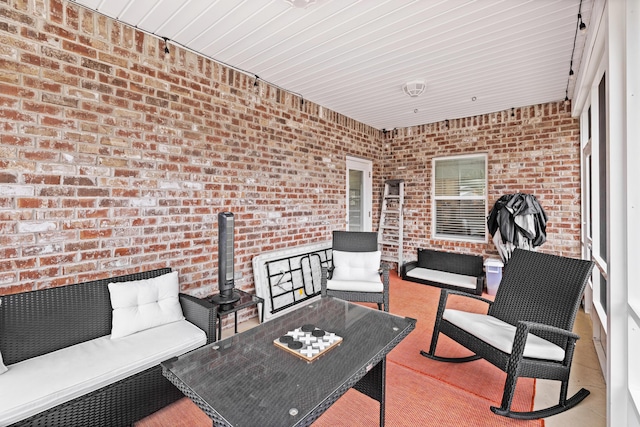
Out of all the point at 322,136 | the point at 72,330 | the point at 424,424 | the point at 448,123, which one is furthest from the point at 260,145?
the point at 448,123

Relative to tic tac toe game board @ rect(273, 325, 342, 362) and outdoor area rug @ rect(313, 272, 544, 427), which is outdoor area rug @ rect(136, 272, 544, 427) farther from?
tic tac toe game board @ rect(273, 325, 342, 362)

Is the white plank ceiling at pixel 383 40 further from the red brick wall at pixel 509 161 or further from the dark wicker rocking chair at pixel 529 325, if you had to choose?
the dark wicker rocking chair at pixel 529 325

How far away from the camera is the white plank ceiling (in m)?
2.20

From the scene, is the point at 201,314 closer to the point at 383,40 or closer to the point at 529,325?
the point at 529,325

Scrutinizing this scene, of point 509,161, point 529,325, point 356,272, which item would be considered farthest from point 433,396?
point 509,161

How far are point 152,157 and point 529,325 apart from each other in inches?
124

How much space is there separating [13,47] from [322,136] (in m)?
3.28

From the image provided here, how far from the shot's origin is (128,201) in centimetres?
249

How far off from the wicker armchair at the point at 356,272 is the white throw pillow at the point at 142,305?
1.65 m

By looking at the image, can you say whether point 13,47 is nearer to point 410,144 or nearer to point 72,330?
point 72,330

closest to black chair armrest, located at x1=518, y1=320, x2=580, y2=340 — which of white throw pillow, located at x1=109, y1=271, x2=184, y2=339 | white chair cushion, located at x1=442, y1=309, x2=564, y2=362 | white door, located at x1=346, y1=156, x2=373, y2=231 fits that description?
white chair cushion, located at x1=442, y1=309, x2=564, y2=362

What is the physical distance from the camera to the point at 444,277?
15.7ft

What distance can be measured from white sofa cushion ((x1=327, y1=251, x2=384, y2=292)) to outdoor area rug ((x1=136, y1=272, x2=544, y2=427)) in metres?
0.86

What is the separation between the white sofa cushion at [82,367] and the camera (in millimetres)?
1477
